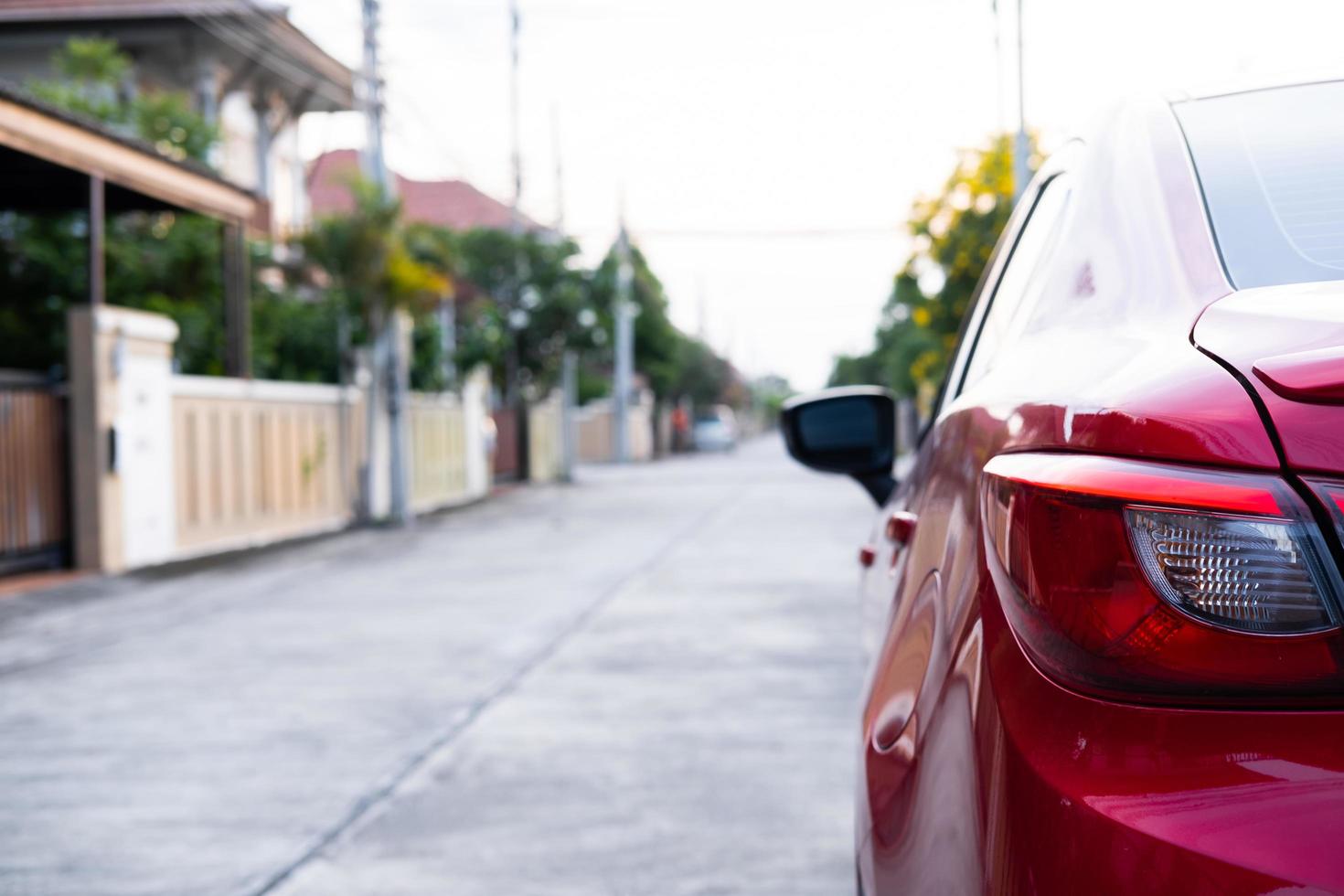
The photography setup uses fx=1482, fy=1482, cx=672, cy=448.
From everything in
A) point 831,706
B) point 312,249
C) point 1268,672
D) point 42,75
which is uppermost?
point 42,75

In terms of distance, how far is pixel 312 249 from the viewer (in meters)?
17.5

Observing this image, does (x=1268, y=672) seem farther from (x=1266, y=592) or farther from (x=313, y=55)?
(x=313, y=55)

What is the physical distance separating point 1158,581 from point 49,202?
14146 mm

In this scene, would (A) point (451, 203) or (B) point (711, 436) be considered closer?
(A) point (451, 203)

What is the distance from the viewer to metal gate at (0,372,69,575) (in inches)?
444

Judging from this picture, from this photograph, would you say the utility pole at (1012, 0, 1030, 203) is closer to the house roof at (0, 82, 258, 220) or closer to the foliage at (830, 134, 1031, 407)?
the foliage at (830, 134, 1031, 407)

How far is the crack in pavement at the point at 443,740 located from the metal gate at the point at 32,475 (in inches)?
183

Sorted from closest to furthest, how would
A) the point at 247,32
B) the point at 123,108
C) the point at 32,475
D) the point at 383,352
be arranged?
the point at 32,475
the point at 123,108
the point at 383,352
the point at 247,32

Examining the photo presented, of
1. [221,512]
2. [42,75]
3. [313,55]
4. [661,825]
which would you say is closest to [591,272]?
[313,55]

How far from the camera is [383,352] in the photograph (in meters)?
18.4

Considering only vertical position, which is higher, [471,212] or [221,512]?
[471,212]

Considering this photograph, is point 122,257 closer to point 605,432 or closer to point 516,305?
point 516,305

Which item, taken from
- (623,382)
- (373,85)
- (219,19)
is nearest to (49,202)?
(373,85)

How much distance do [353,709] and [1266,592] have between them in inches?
213
